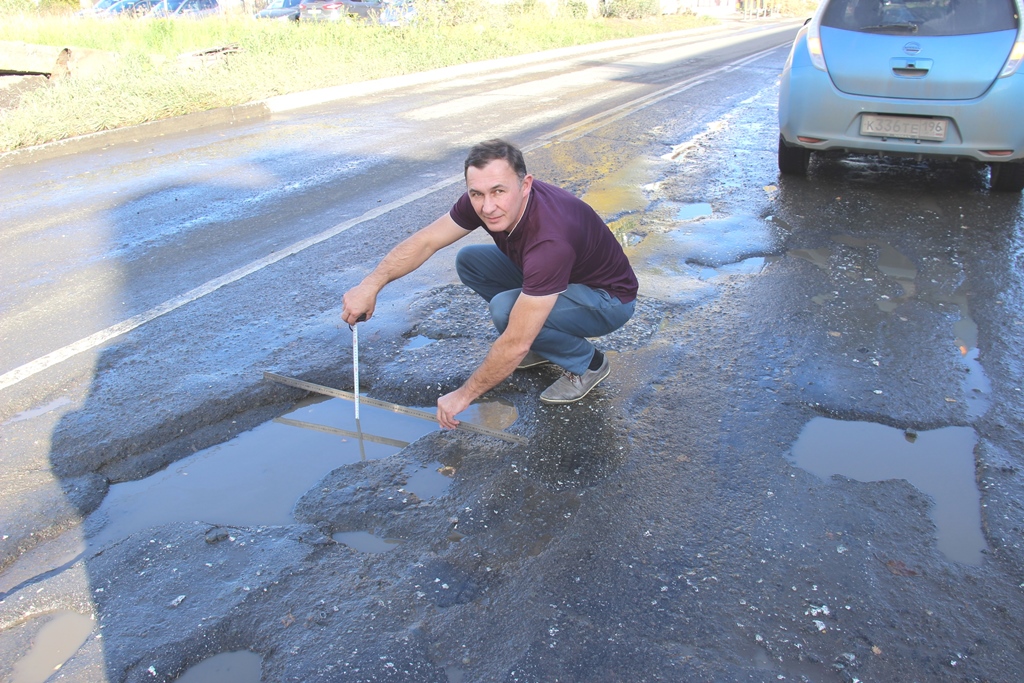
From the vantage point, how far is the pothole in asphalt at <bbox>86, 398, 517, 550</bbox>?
9.31 ft

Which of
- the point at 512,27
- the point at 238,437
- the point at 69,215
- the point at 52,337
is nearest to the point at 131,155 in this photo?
the point at 69,215

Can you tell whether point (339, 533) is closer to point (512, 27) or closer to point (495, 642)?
point (495, 642)

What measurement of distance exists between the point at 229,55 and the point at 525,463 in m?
12.8

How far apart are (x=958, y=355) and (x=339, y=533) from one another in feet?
9.72

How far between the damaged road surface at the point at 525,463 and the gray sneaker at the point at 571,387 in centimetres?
6

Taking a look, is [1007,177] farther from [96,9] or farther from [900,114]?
[96,9]

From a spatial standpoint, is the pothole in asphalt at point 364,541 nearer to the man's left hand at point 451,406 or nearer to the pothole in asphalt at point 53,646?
the man's left hand at point 451,406

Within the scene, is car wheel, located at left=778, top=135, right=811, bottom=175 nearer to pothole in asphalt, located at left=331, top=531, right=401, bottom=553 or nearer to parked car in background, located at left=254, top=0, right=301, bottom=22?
pothole in asphalt, located at left=331, top=531, right=401, bottom=553

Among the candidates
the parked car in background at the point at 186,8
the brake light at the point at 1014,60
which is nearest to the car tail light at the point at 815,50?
the brake light at the point at 1014,60

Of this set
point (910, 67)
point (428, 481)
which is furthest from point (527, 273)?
point (910, 67)

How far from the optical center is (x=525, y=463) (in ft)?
9.98

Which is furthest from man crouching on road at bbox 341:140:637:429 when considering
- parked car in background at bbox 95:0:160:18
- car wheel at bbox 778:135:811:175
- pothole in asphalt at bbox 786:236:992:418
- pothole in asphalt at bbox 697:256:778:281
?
parked car in background at bbox 95:0:160:18

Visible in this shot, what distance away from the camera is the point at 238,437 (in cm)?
335

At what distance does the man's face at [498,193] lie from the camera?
2928 mm
